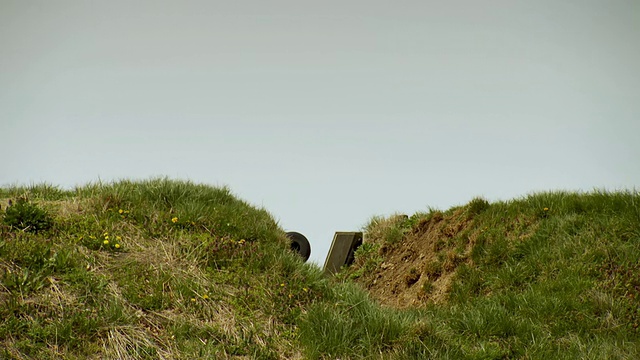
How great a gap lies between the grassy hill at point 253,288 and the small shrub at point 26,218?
0.7 inches

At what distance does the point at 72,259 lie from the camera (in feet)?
23.3

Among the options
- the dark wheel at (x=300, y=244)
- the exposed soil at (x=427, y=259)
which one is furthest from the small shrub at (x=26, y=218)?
the exposed soil at (x=427, y=259)

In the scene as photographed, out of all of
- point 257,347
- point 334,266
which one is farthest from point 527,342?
point 334,266

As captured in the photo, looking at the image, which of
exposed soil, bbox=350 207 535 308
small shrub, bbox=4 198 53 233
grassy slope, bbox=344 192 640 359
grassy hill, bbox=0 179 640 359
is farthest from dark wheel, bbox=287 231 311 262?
small shrub, bbox=4 198 53 233

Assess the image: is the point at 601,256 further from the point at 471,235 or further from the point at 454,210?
the point at 454,210

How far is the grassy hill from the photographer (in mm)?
6473

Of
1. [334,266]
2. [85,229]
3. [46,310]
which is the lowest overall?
[334,266]

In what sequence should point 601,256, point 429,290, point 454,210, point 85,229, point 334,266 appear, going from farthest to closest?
point 334,266 < point 454,210 < point 429,290 < point 601,256 < point 85,229

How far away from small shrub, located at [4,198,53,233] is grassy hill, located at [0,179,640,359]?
0.06ft

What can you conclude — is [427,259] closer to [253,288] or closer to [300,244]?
[300,244]

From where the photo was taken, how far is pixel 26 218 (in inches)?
299

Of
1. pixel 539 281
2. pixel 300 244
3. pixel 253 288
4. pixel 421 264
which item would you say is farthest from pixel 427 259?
pixel 253 288

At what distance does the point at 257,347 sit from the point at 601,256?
17.2 feet

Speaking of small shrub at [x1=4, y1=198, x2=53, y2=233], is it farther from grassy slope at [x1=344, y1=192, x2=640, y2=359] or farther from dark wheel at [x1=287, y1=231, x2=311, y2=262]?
dark wheel at [x1=287, y1=231, x2=311, y2=262]
